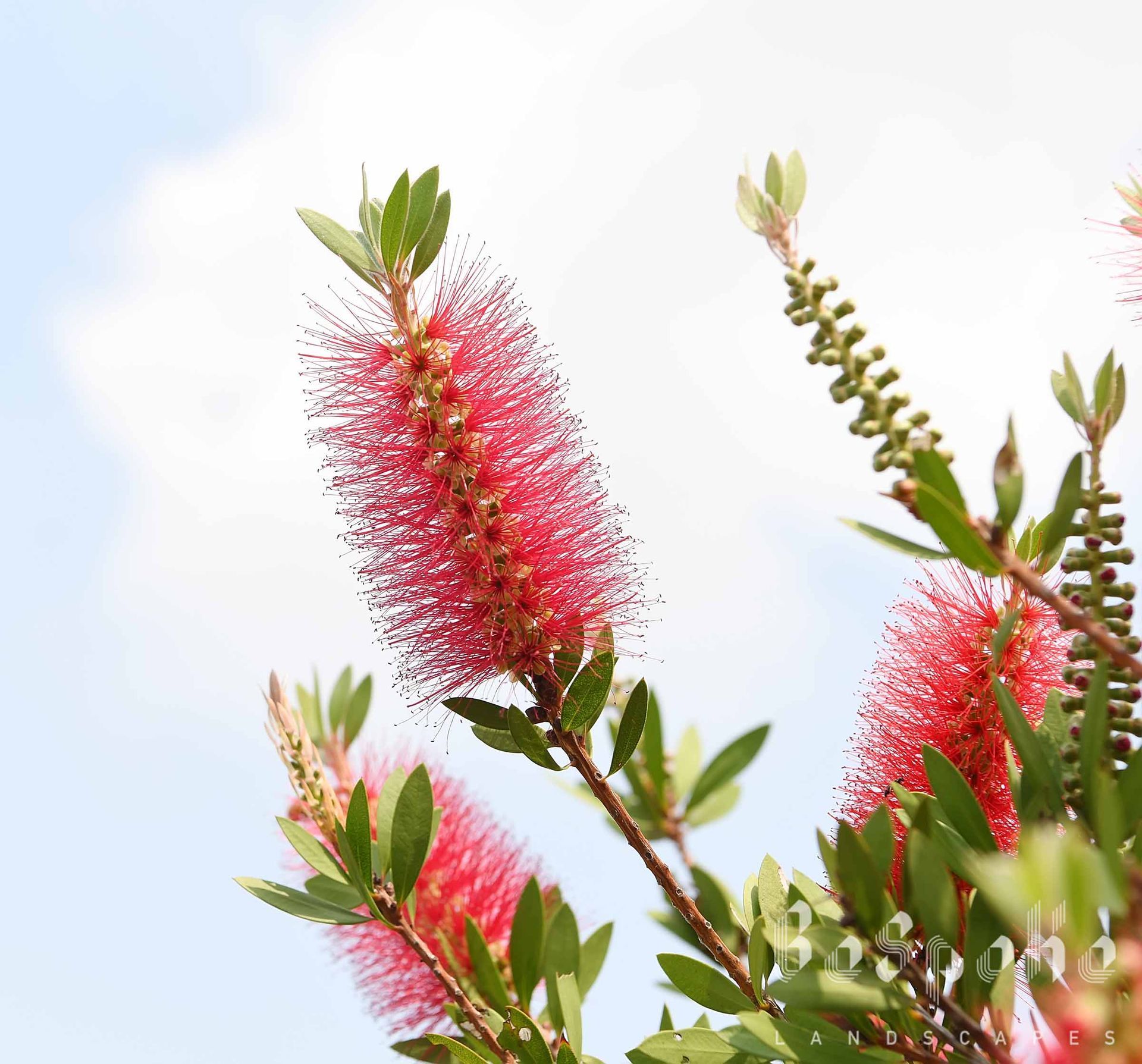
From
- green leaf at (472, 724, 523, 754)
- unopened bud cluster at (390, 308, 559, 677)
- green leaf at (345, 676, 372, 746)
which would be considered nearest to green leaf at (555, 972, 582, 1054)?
green leaf at (472, 724, 523, 754)

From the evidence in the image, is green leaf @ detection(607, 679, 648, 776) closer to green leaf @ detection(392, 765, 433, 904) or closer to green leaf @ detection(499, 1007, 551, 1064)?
green leaf @ detection(392, 765, 433, 904)

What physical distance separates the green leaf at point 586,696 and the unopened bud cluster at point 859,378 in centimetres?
72

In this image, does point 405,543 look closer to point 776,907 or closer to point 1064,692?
point 776,907

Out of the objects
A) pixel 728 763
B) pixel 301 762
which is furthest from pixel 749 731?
pixel 301 762

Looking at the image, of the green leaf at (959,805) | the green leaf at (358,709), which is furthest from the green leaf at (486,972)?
the green leaf at (959,805)

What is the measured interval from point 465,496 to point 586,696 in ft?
1.35

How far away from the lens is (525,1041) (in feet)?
5.95

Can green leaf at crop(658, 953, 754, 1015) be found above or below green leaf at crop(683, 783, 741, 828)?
below

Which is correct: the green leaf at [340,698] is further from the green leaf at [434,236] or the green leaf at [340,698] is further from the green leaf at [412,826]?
the green leaf at [434,236]

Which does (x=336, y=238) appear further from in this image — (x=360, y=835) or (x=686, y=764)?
(x=686, y=764)

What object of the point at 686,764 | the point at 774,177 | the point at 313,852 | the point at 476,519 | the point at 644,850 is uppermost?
the point at 774,177

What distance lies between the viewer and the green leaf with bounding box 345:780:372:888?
183 centimetres

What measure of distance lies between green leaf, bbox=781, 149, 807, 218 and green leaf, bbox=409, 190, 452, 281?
61 centimetres

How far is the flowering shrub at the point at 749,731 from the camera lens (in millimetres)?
1233
